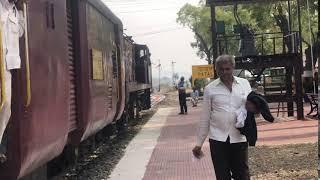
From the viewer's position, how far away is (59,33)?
6.75m

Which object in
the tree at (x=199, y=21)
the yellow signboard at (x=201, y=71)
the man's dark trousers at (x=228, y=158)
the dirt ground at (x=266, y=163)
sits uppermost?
the tree at (x=199, y=21)

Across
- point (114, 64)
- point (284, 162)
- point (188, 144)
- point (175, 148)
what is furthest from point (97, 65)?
point (188, 144)

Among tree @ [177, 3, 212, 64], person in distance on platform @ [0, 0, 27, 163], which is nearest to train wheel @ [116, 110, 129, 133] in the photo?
person in distance on platform @ [0, 0, 27, 163]

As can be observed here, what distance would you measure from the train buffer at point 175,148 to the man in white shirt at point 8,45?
212 inches

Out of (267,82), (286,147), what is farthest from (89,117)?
(267,82)

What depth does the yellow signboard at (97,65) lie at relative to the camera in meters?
9.02

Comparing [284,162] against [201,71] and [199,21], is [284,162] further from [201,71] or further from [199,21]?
[199,21]

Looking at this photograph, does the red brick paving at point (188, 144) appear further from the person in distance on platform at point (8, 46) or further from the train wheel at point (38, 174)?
the person in distance on platform at point (8, 46)

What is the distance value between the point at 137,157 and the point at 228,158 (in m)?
6.53

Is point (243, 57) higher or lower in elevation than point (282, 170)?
higher

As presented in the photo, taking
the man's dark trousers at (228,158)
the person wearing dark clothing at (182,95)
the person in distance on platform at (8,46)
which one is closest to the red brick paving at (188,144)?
the man's dark trousers at (228,158)

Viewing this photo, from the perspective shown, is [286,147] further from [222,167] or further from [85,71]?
[222,167]

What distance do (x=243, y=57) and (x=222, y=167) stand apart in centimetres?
1281

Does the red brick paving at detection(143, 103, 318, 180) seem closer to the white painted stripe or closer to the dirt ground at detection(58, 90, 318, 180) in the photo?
the white painted stripe
